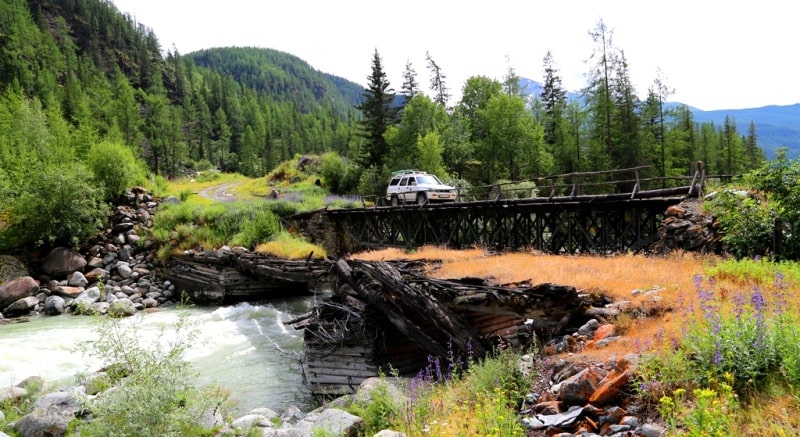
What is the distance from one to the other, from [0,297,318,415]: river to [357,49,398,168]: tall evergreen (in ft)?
93.8

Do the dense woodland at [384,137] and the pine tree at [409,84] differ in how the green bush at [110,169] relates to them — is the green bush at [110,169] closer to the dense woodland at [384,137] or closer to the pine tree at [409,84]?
the dense woodland at [384,137]

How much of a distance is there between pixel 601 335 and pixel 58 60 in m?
116

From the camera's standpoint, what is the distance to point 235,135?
114688mm

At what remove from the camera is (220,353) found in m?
13.9

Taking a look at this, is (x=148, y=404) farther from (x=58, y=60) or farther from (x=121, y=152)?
(x=58, y=60)

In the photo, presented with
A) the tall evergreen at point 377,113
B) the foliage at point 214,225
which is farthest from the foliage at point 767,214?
the tall evergreen at point 377,113

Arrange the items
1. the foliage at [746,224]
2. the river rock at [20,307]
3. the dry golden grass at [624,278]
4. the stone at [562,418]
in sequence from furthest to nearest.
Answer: the river rock at [20,307] < the foliage at [746,224] < the dry golden grass at [624,278] < the stone at [562,418]

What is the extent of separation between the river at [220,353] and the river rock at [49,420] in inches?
34.5

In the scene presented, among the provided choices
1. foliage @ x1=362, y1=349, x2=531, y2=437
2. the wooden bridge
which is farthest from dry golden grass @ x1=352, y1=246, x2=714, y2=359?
the wooden bridge

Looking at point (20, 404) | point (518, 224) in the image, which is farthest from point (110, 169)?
point (518, 224)

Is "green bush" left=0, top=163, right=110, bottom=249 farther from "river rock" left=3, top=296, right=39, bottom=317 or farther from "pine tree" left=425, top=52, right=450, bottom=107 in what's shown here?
"pine tree" left=425, top=52, right=450, bottom=107

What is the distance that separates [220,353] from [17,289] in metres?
14.1

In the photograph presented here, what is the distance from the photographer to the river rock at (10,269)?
73.4 ft

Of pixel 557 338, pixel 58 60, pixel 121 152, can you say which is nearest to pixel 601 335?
pixel 557 338
